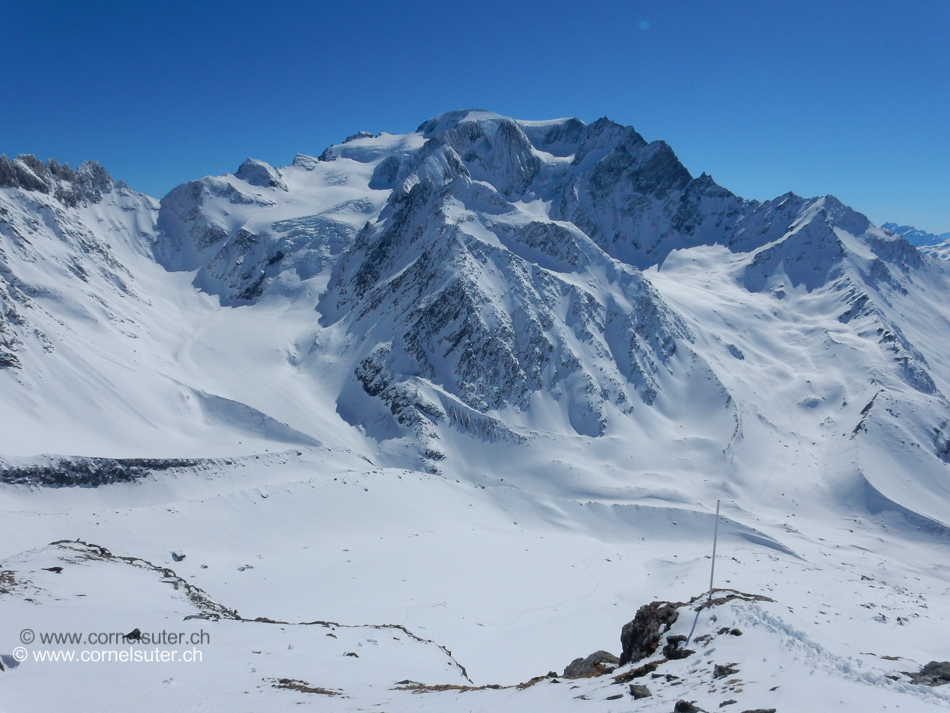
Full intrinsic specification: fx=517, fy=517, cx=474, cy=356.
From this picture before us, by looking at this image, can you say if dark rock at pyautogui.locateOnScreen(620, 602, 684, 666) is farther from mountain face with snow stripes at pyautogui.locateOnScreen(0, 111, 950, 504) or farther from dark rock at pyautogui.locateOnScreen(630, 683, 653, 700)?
mountain face with snow stripes at pyautogui.locateOnScreen(0, 111, 950, 504)

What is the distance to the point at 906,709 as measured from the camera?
13.5 m

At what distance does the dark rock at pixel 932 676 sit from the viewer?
16.0 meters

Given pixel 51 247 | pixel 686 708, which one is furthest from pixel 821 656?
pixel 51 247

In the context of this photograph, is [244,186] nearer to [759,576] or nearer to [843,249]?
[759,576]

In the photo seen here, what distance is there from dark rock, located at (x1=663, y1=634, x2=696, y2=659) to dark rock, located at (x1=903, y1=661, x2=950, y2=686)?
21.2 feet

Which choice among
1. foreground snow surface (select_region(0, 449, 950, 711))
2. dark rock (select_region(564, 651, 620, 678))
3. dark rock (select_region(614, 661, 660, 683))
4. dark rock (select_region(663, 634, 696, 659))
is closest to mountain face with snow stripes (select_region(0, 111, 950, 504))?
foreground snow surface (select_region(0, 449, 950, 711))

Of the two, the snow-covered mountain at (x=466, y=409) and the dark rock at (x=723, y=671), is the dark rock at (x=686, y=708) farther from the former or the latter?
the snow-covered mountain at (x=466, y=409)

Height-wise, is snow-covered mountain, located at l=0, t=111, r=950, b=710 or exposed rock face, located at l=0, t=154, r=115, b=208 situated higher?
exposed rock face, located at l=0, t=154, r=115, b=208

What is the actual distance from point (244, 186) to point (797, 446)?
183 metres

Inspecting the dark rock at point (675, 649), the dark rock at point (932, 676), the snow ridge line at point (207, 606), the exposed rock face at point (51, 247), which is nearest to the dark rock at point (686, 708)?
the dark rock at point (675, 649)

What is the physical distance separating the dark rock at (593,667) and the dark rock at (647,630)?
775mm

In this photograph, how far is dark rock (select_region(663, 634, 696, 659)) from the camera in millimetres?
17766

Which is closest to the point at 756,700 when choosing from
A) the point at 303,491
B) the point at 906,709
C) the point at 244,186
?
the point at 906,709

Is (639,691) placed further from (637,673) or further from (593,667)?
(593,667)
